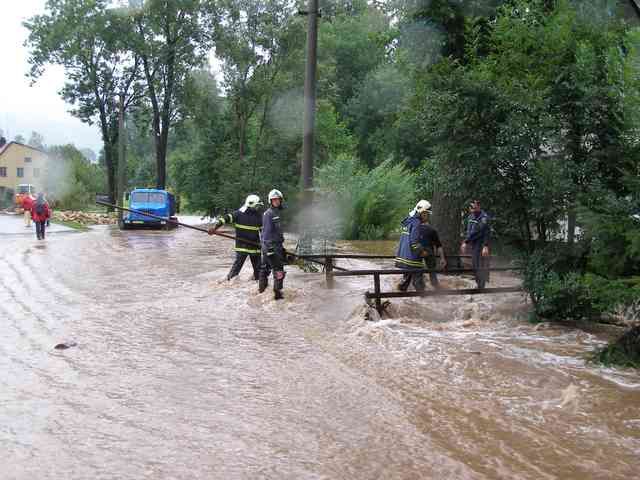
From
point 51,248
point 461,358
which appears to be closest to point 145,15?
point 51,248

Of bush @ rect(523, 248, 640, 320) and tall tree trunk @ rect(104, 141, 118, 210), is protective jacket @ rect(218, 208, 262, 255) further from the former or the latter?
tall tree trunk @ rect(104, 141, 118, 210)

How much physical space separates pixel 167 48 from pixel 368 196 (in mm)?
28399

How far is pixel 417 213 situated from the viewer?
38.9ft

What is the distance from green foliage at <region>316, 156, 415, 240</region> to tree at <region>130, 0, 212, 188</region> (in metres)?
23.7

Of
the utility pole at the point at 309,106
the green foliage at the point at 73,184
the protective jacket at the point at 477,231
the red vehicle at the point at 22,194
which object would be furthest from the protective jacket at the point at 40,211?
the green foliage at the point at 73,184

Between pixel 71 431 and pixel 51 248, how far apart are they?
58.6 ft

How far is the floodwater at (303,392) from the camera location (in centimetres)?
536

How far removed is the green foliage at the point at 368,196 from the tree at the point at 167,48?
23708 mm

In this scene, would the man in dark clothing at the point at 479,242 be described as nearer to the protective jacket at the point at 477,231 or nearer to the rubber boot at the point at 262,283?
the protective jacket at the point at 477,231

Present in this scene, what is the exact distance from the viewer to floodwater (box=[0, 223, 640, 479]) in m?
5.36

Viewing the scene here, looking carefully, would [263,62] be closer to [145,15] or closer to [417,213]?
[145,15]

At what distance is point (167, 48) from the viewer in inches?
2015

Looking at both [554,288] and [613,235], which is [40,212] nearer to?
[554,288]

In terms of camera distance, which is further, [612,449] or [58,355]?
[58,355]
